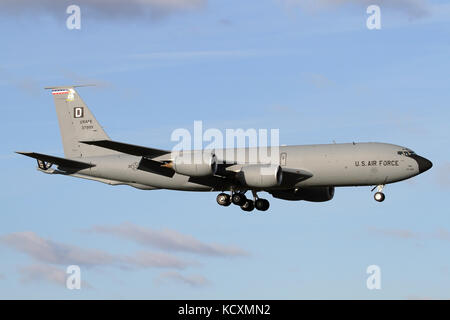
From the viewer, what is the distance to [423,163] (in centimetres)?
6384

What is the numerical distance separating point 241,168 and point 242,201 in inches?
134

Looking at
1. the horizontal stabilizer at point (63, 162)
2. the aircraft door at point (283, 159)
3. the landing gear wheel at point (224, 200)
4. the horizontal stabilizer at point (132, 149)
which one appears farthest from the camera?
the landing gear wheel at point (224, 200)

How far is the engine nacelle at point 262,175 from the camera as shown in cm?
6425

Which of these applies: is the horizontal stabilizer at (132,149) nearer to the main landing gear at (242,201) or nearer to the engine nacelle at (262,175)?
the main landing gear at (242,201)

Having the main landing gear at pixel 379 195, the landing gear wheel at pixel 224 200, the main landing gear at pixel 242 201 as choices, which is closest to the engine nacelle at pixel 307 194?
the main landing gear at pixel 242 201

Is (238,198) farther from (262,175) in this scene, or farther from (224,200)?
(262,175)

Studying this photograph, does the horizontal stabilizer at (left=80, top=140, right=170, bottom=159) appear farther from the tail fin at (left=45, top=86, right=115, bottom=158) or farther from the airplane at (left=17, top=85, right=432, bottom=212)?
the tail fin at (left=45, top=86, right=115, bottom=158)

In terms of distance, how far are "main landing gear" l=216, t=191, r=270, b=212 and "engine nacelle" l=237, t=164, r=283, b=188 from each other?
2986 millimetres

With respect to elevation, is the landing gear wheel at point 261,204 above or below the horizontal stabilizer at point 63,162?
below

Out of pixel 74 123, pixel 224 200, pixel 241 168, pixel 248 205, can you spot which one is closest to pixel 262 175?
pixel 241 168

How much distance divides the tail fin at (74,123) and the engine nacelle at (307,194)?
49.9 ft

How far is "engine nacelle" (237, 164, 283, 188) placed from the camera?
64.2 m
